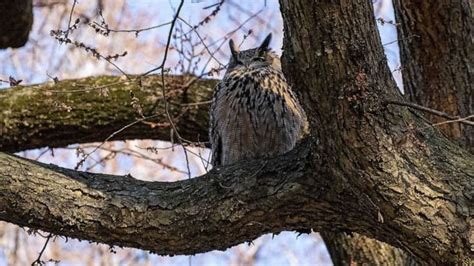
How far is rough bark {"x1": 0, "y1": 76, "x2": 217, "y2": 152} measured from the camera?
4.64m

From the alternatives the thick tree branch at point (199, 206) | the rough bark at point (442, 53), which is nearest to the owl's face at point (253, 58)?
the rough bark at point (442, 53)

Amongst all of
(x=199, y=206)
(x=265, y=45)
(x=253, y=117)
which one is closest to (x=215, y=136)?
(x=253, y=117)

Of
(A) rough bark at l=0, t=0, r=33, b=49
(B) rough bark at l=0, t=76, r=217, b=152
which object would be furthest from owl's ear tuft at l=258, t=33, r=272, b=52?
(A) rough bark at l=0, t=0, r=33, b=49

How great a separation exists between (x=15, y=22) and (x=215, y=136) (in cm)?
119

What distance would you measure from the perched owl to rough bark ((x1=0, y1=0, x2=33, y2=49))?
1049 millimetres

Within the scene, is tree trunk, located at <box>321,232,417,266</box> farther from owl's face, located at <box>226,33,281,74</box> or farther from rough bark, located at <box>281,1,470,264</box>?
rough bark, located at <box>281,1,470,264</box>

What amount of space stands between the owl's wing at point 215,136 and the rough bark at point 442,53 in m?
0.98

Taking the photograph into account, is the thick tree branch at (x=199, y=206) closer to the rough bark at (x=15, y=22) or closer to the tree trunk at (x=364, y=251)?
the tree trunk at (x=364, y=251)

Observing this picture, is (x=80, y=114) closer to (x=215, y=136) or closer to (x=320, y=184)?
(x=215, y=136)

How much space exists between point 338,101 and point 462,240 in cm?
63

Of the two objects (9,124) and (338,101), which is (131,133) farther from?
(338,101)

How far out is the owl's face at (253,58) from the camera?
464 cm

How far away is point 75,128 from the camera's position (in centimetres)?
470

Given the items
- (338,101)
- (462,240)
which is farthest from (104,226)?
(462,240)
